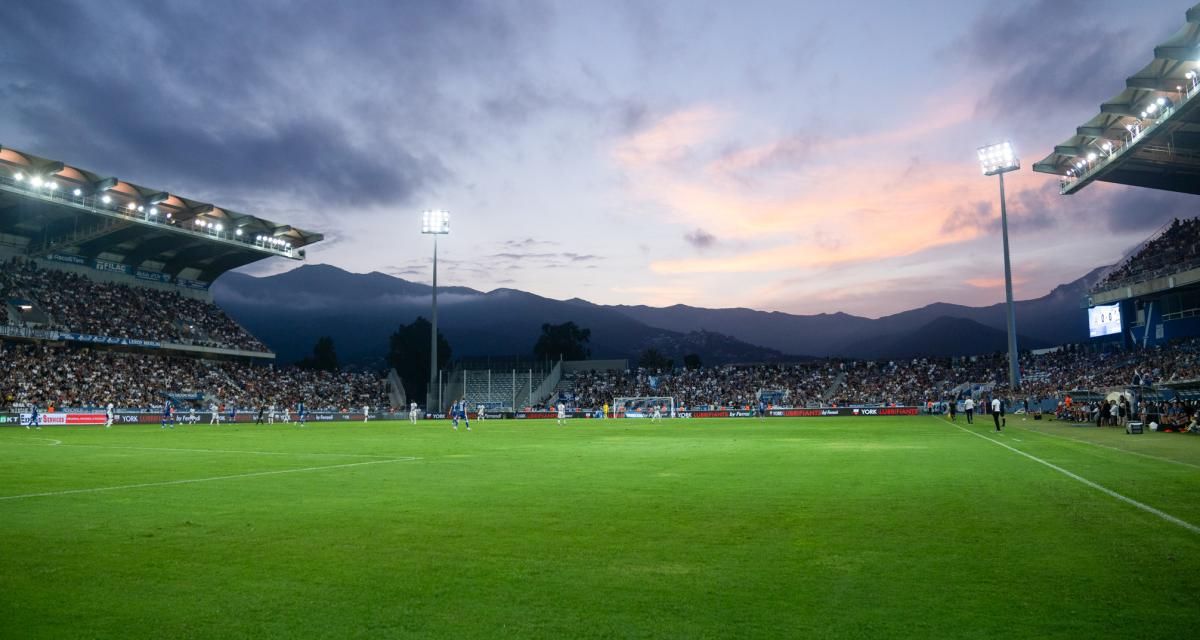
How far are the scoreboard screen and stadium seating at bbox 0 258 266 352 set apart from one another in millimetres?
76720

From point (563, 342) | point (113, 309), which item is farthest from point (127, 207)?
point (563, 342)

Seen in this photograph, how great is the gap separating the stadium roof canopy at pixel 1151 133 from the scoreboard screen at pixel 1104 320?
10939 mm

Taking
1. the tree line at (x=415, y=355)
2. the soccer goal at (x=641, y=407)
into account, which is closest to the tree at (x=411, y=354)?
the tree line at (x=415, y=355)

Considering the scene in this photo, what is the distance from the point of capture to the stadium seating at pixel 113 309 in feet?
185

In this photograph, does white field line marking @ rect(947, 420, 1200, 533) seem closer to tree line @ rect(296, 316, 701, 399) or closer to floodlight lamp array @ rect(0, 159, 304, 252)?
floodlight lamp array @ rect(0, 159, 304, 252)

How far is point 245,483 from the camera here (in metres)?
13.3

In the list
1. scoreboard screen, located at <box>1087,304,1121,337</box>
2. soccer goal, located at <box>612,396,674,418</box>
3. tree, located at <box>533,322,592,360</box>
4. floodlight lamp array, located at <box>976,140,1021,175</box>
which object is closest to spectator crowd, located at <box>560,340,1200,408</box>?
scoreboard screen, located at <box>1087,304,1121,337</box>

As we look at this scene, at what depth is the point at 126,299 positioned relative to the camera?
64.4m

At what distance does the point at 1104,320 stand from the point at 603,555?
7050cm

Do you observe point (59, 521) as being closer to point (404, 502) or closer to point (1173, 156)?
point (404, 502)

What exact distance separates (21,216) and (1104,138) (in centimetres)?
7668

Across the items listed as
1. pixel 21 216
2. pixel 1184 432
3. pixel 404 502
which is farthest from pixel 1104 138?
pixel 21 216

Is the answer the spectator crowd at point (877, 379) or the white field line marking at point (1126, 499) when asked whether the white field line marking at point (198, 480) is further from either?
the spectator crowd at point (877, 379)

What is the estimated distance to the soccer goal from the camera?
68.1 metres
